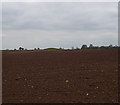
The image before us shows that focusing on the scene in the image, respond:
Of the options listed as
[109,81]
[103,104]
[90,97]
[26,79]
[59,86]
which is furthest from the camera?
[26,79]

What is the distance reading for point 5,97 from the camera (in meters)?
9.11

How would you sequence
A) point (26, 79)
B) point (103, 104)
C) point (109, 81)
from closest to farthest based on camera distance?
point (103, 104), point (109, 81), point (26, 79)

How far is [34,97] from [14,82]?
3006mm

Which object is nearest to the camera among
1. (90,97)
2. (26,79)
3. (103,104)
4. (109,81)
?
(103,104)

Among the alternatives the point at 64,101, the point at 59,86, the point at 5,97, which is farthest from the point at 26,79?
the point at 64,101

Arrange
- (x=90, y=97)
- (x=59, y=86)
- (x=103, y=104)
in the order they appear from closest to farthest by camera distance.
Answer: (x=103, y=104) < (x=90, y=97) < (x=59, y=86)

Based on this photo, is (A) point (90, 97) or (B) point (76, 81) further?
(B) point (76, 81)

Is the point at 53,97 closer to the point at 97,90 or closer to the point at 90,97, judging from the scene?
the point at 90,97

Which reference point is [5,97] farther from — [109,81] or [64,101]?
[109,81]

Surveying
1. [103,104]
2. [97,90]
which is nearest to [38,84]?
[97,90]

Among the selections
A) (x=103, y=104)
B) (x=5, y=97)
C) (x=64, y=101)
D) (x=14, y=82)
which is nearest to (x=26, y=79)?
(x=14, y=82)

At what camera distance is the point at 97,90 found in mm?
9773

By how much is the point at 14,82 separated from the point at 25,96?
2738 millimetres

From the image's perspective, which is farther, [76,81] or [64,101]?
[76,81]
